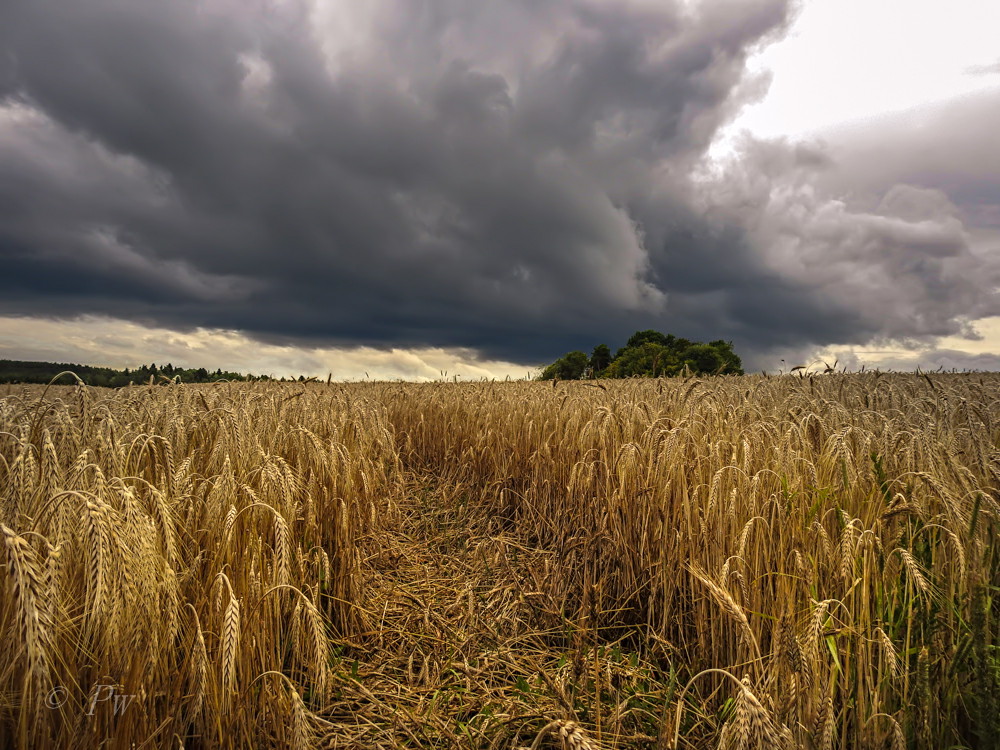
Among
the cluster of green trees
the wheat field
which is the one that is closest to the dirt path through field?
the wheat field

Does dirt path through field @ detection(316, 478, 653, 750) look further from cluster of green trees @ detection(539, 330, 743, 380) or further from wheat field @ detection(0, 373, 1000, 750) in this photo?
cluster of green trees @ detection(539, 330, 743, 380)

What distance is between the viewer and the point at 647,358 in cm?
4112

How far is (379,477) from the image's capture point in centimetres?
598

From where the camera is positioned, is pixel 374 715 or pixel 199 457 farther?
pixel 199 457

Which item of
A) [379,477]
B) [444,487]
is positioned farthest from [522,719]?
[444,487]

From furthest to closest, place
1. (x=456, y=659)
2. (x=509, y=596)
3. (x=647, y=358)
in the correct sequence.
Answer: (x=647, y=358)
(x=509, y=596)
(x=456, y=659)

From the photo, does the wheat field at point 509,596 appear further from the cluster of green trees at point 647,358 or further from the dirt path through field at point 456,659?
the cluster of green trees at point 647,358

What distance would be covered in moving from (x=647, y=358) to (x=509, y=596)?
1539 inches

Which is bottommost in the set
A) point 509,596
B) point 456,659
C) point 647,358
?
point 456,659

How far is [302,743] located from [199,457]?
2.41m

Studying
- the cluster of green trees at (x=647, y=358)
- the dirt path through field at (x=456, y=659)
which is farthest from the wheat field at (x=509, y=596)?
the cluster of green trees at (x=647, y=358)

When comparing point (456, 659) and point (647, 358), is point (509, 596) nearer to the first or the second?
point (456, 659)

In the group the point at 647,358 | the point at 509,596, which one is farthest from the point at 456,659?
the point at 647,358

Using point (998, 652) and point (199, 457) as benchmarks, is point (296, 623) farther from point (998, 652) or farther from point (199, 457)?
point (998, 652)
